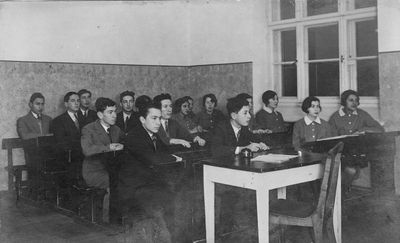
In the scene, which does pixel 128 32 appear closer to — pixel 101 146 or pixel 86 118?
pixel 86 118

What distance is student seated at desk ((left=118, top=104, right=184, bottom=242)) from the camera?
2.90m

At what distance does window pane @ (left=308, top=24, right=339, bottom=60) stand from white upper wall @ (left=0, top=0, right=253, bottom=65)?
2.96 ft

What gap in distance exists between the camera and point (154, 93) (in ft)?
22.3

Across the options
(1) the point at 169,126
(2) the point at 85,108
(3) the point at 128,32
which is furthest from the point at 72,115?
(3) the point at 128,32

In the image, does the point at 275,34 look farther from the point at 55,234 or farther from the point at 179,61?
the point at 55,234

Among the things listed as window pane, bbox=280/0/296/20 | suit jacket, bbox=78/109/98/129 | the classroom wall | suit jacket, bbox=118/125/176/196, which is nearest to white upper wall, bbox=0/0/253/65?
the classroom wall

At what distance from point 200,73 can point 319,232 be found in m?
4.70

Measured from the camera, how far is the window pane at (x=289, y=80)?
616cm

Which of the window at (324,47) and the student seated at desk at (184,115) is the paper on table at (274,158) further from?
the student seated at desk at (184,115)

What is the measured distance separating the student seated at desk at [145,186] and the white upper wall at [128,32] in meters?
2.96

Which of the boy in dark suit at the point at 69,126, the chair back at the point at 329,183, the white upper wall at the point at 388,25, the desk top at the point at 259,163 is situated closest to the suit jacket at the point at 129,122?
the boy in dark suit at the point at 69,126

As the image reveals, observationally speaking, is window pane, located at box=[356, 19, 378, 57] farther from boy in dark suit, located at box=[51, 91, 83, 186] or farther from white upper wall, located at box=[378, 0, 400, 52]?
boy in dark suit, located at box=[51, 91, 83, 186]

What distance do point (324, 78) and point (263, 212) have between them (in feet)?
11.6

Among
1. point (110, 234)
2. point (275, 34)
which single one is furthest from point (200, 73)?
point (110, 234)
